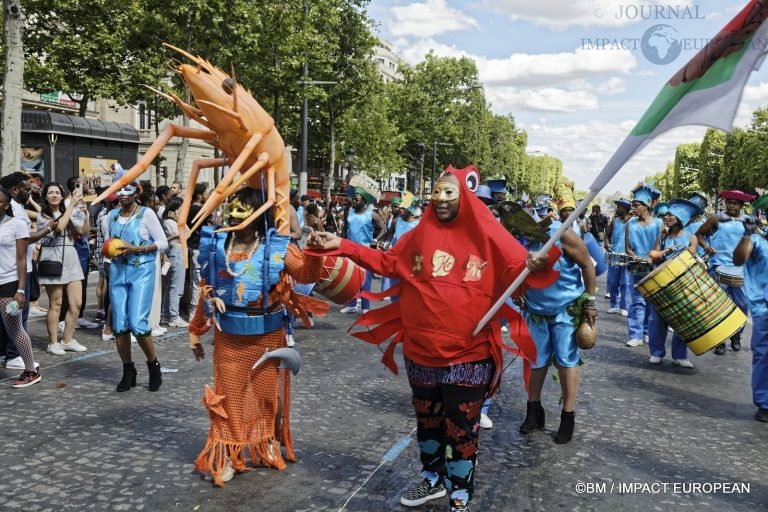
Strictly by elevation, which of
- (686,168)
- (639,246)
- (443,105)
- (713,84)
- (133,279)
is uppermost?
(443,105)

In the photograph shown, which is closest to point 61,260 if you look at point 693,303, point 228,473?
point 228,473

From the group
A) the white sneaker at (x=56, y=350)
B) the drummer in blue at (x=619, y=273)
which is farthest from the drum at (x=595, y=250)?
the drummer in blue at (x=619, y=273)

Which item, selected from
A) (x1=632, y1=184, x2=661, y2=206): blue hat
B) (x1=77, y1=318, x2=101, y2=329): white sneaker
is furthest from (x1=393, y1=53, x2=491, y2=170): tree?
(x1=77, y1=318, x2=101, y2=329): white sneaker

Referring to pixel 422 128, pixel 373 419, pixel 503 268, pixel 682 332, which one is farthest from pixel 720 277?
pixel 422 128

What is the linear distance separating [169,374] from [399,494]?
137 inches

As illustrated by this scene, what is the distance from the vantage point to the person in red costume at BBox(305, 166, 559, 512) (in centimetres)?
371

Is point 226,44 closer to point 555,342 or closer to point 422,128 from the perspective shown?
point 555,342

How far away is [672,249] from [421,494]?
5.32m

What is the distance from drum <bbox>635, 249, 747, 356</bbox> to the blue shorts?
6.24 ft

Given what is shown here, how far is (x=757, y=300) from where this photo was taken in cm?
625

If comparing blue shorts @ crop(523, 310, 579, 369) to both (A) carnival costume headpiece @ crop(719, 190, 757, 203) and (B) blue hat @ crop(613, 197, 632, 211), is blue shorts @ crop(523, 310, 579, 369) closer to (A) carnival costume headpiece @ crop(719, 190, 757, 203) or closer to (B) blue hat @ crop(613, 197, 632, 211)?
(A) carnival costume headpiece @ crop(719, 190, 757, 203)

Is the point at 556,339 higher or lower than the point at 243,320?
lower

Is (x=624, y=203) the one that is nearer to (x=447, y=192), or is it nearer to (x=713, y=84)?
(x=447, y=192)

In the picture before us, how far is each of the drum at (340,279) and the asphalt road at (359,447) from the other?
118cm
